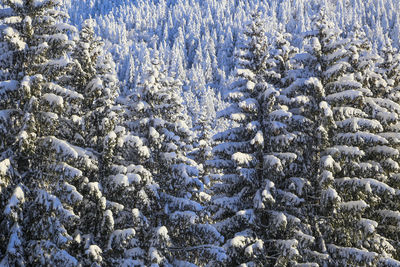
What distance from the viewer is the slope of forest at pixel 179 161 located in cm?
1396

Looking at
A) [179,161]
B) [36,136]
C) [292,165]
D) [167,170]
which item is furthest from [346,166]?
[36,136]

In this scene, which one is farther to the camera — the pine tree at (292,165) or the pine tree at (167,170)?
the pine tree at (167,170)

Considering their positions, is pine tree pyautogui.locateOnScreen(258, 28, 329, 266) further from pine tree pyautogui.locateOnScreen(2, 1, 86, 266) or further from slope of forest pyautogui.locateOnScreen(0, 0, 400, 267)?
pine tree pyautogui.locateOnScreen(2, 1, 86, 266)

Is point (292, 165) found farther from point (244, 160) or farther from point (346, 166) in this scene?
point (244, 160)

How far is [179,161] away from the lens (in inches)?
744

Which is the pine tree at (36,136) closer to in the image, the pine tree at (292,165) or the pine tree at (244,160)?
the pine tree at (244,160)

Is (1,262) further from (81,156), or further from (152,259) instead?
(152,259)

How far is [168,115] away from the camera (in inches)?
766

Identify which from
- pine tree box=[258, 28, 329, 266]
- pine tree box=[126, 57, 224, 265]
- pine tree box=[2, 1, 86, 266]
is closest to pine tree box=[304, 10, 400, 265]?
pine tree box=[258, 28, 329, 266]

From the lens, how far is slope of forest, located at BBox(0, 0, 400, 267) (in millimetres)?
13961

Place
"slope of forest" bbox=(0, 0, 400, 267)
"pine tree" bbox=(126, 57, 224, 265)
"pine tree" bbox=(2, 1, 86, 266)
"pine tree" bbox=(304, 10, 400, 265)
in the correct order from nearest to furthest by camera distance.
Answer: "pine tree" bbox=(2, 1, 86, 266) → "slope of forest" bbox=(0, 0, 400, 267) → "pine tree" bbox=(304, 10, 400, 265) → "pine tree" bbox=(126, 57, 224, 265)

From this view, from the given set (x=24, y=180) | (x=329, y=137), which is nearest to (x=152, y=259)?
(x=24, y=180)

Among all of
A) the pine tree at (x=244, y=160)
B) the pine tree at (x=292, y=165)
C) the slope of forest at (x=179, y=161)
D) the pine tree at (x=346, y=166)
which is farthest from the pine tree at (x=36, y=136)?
the pine tree at (x=346, y=166)

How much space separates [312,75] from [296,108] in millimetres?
1723
